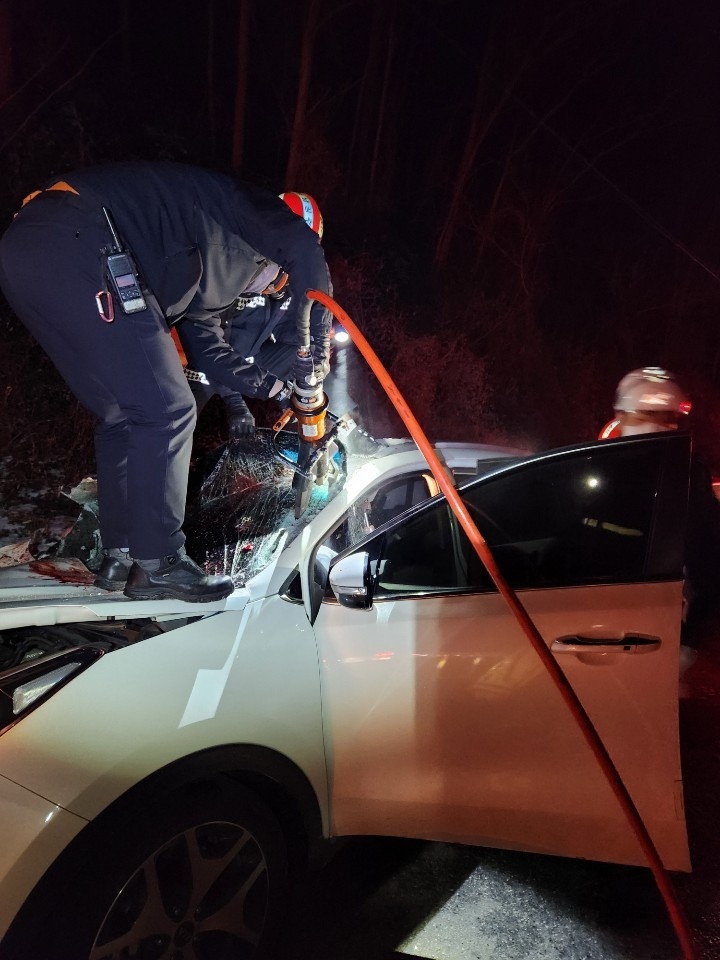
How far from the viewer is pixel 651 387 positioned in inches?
102

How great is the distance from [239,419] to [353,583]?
6.51ft

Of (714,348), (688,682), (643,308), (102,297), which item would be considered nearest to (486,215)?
(643,308)

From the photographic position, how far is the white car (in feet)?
5.80

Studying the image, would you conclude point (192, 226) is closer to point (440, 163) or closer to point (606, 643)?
point (606, 643)

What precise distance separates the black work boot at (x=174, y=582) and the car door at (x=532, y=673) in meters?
0.39

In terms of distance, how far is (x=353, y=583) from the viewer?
1.91 meters

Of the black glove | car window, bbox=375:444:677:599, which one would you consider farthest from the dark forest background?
car window, bbox=375:444:677:599

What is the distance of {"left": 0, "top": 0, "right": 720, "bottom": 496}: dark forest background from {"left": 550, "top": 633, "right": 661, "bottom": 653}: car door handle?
21.2ft

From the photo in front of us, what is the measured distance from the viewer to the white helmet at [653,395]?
→ 257cm

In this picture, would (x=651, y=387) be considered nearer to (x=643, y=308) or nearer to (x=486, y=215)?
(x=486, y=215)

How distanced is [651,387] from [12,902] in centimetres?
250

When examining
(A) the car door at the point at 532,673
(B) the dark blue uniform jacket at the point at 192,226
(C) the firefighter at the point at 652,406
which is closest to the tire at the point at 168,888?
(A) the car door at the point at 532,673

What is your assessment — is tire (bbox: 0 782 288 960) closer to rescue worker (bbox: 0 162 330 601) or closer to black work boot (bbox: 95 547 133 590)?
rescue worker (bbox: 0 162 330 601)

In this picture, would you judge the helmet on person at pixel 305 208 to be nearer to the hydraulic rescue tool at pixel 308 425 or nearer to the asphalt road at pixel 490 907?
the hydraulic rescue tool at pixel 308 425
